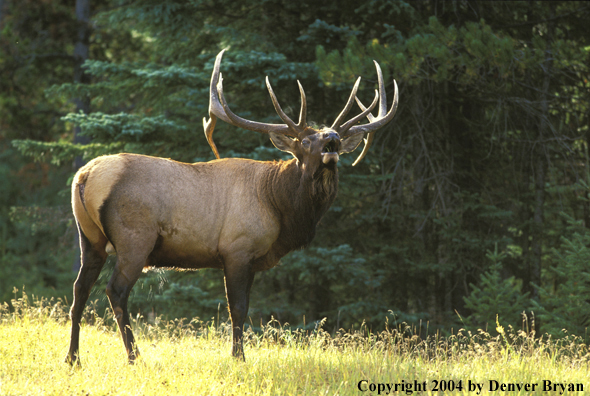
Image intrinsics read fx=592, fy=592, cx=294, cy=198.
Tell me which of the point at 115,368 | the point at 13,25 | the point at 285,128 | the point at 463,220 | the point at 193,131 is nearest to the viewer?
the point at 115,368

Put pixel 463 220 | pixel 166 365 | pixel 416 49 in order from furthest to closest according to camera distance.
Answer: pixel 463 220 → pixel 416 49 → pixel 166 365

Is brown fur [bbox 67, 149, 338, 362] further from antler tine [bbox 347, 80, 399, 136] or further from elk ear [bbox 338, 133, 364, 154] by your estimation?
antler tine [bbox 347, 80, 399, 136]

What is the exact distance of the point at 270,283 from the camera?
11711mm

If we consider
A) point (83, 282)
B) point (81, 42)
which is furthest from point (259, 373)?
point (81, 42)

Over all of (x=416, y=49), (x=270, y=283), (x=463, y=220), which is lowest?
(x=270, y=283)

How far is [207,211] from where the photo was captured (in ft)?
17.7

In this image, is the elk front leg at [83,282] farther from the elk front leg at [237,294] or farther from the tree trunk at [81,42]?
the tree trunk at [81,42]

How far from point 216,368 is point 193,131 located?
19.8ft

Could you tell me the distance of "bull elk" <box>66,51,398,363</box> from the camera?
16.5 ft


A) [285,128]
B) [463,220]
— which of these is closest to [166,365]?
[285,128]

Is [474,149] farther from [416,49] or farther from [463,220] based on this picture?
[416,49]

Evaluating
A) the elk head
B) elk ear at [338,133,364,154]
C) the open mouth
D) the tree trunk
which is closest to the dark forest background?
the tree trunk

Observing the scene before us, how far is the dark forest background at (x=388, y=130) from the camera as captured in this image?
31.1 feet

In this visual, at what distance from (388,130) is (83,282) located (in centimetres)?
731
